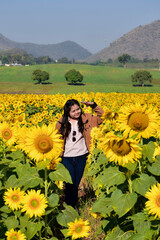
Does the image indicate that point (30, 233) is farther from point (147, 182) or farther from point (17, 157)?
point (147, 182)

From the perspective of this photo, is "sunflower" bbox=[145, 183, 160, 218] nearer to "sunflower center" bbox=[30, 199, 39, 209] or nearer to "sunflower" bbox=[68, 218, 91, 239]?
"sunflower" bbox=[68, 218, 91, 239]

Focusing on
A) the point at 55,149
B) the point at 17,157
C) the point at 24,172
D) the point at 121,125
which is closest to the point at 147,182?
the point at 121,125

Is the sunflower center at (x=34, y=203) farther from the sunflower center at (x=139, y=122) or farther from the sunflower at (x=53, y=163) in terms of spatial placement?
the sunflower center at (x=139, y=122)

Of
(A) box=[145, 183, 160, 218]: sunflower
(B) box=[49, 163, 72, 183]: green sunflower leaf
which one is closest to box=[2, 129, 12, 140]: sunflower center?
(B) box=[49, 163, 72, 183]: green sunflower leaf

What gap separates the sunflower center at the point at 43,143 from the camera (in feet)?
8.36

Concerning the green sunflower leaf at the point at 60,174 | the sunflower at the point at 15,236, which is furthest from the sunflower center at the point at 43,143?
the sunflower at the point at 15,236

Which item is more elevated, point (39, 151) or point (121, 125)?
point (121, 125)

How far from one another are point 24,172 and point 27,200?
463 millimetres

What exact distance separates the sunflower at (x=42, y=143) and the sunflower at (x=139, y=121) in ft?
1.93

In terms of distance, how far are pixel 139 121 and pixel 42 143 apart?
873 mm

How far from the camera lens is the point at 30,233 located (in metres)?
2.87

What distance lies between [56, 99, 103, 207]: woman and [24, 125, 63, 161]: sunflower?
2225 millimetres

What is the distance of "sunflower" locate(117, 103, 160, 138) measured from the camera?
253cm

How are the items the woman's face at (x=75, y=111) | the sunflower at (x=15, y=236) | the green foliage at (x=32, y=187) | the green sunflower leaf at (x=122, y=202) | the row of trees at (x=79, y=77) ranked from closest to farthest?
the green sunflower leaf at (x=122, y=202), the sunflower at (x=15, y=236), the green foliage at (x=32, y=187), the woman's face at (x=75, y=111), the row of trees at (x=79, y=77)
